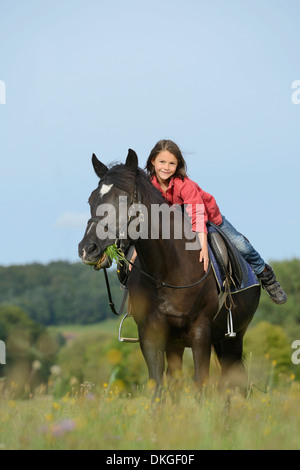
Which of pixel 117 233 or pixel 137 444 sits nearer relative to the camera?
pixel 137 444

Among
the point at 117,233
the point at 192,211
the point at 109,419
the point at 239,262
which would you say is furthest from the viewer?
the point at 239,262

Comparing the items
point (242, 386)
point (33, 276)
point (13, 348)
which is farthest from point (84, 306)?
point (242, 386)

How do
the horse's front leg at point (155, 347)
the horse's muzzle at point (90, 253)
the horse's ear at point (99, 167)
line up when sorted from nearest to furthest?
the horse's muzzle at point (90, 253) < the horse's ear at point (99, 167) < the horse's front leg at point (155, 347)

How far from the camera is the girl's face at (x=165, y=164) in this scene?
724 centimetres

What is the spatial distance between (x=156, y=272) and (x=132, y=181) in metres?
1.06

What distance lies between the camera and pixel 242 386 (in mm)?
9195

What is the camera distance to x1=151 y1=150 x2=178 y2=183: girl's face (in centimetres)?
724

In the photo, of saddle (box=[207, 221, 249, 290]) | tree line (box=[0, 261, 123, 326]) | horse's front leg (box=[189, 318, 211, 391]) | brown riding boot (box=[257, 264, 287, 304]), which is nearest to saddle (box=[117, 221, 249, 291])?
saddle (box=[207, 221, 249, 290])

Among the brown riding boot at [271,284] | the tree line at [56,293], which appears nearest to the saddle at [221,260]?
the brown riding boot at [271,284]

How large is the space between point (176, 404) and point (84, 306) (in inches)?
3756

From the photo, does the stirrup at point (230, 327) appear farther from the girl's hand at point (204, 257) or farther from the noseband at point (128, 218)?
the noseband at point (128, 218)

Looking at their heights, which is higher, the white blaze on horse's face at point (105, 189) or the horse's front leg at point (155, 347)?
the white blaze on horse's face at point (105, 189)

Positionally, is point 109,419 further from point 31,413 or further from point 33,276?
point 33,276

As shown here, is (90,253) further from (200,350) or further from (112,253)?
(200,350)
